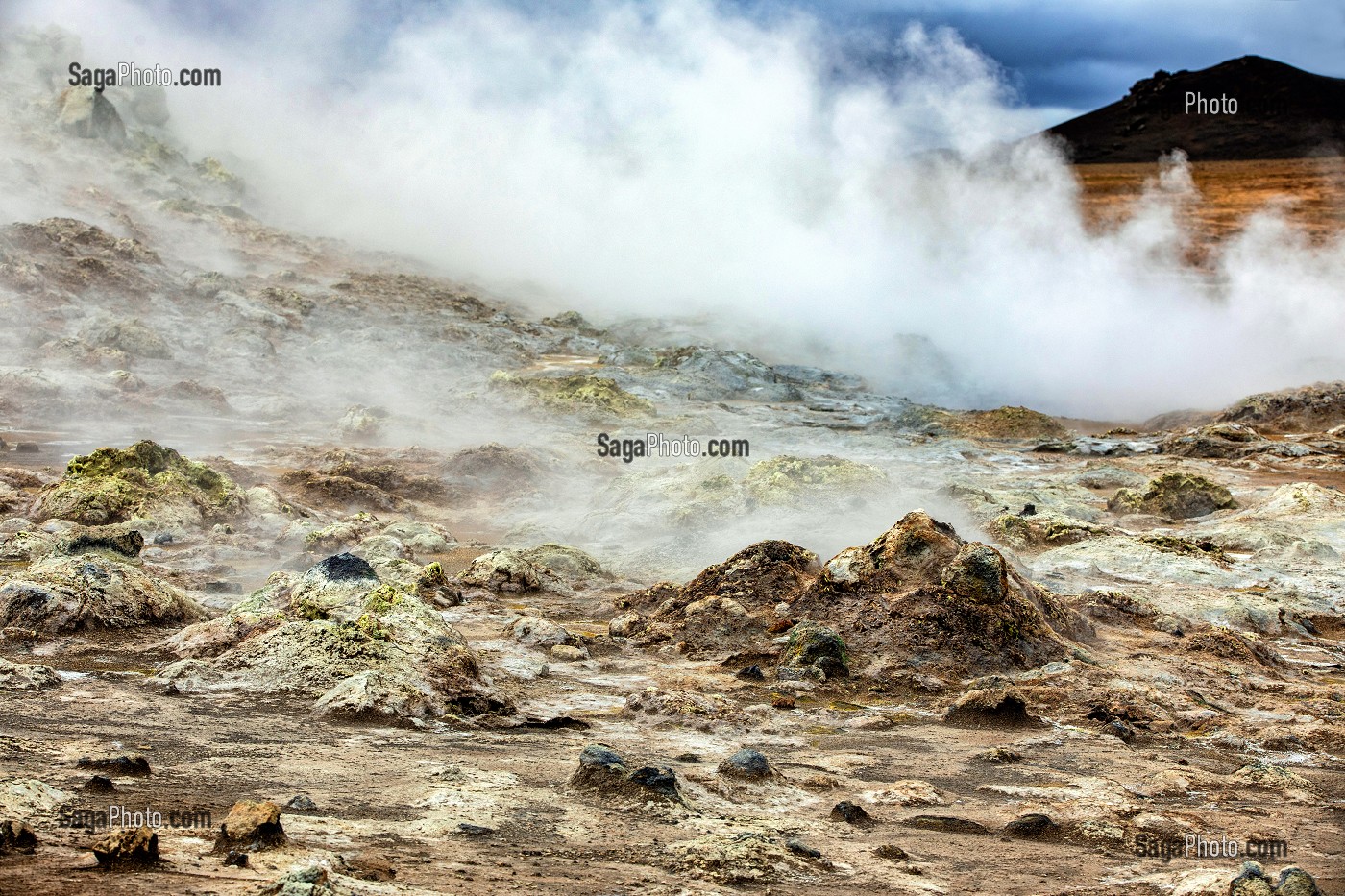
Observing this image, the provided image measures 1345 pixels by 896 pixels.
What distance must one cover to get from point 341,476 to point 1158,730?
917 centimetres

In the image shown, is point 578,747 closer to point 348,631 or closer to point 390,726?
point 390,726

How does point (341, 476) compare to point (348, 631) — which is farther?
point (341, 476)

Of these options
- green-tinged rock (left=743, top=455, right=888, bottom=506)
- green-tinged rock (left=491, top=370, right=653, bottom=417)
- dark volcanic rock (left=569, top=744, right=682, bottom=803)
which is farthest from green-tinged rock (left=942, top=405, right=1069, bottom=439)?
dark volcanic rock (left=569, top=744, right=682, bottom=803)

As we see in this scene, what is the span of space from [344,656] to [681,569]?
4.36 meters

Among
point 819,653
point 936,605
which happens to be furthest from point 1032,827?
point 936,605

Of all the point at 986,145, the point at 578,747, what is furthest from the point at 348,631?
the point at 986,145

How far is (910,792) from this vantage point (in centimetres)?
434

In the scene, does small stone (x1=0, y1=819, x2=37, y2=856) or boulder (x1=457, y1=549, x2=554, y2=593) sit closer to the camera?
small stone (x1=0, y1=819, x2=37, y2=856)

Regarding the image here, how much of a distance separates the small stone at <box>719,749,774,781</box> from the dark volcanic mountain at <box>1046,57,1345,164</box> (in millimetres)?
31609

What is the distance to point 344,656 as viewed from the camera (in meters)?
5.41

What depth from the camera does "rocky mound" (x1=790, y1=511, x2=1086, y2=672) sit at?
663cm
